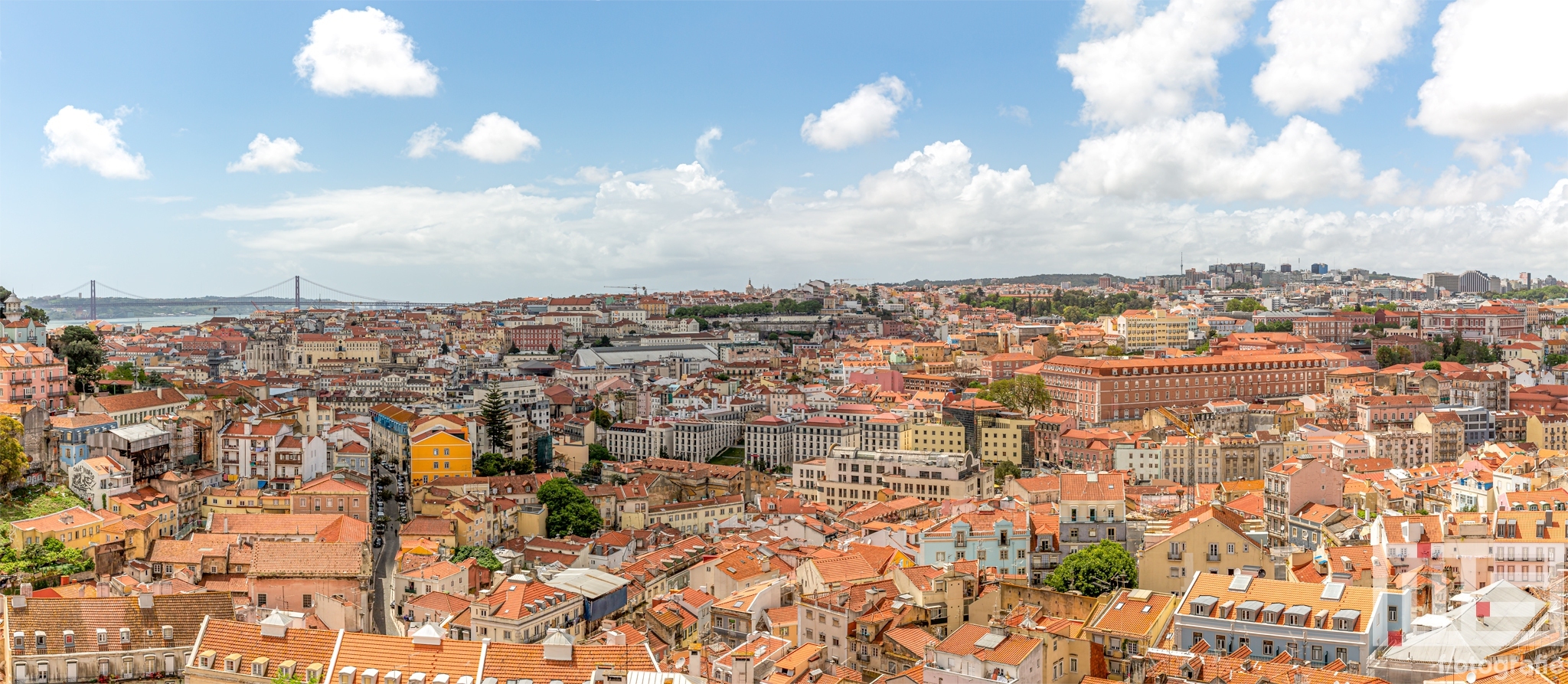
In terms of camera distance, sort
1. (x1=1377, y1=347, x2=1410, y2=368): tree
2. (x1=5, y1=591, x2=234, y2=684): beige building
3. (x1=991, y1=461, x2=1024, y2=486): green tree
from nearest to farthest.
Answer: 1. (x1=5, y1=591, x2=234, y2=684): beige building
2. (x1=991, y1=461, x2=1024, y2=486): green tree
3. (x1=1377, y1=347, x2=1410, y2=368): tree

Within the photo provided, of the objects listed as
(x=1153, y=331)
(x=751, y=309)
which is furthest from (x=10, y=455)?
(x=751, y=309)

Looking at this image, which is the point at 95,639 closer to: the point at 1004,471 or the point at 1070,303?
the point at 1004,471

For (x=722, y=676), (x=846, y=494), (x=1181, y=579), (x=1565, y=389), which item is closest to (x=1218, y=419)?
(x=1565, y=389)

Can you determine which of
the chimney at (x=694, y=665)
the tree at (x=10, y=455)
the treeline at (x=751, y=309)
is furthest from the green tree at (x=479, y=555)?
the treeline at (x=751, y=309)

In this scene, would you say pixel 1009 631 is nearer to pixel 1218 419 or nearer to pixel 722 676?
pixel 722 676

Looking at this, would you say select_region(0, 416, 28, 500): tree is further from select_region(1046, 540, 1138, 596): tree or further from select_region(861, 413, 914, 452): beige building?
select_region(861, 413, 914, 452): beige building

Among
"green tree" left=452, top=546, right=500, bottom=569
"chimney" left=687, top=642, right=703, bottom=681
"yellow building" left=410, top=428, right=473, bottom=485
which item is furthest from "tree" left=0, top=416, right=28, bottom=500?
"chimney" left=687, top=642, right=703, bottom=681
